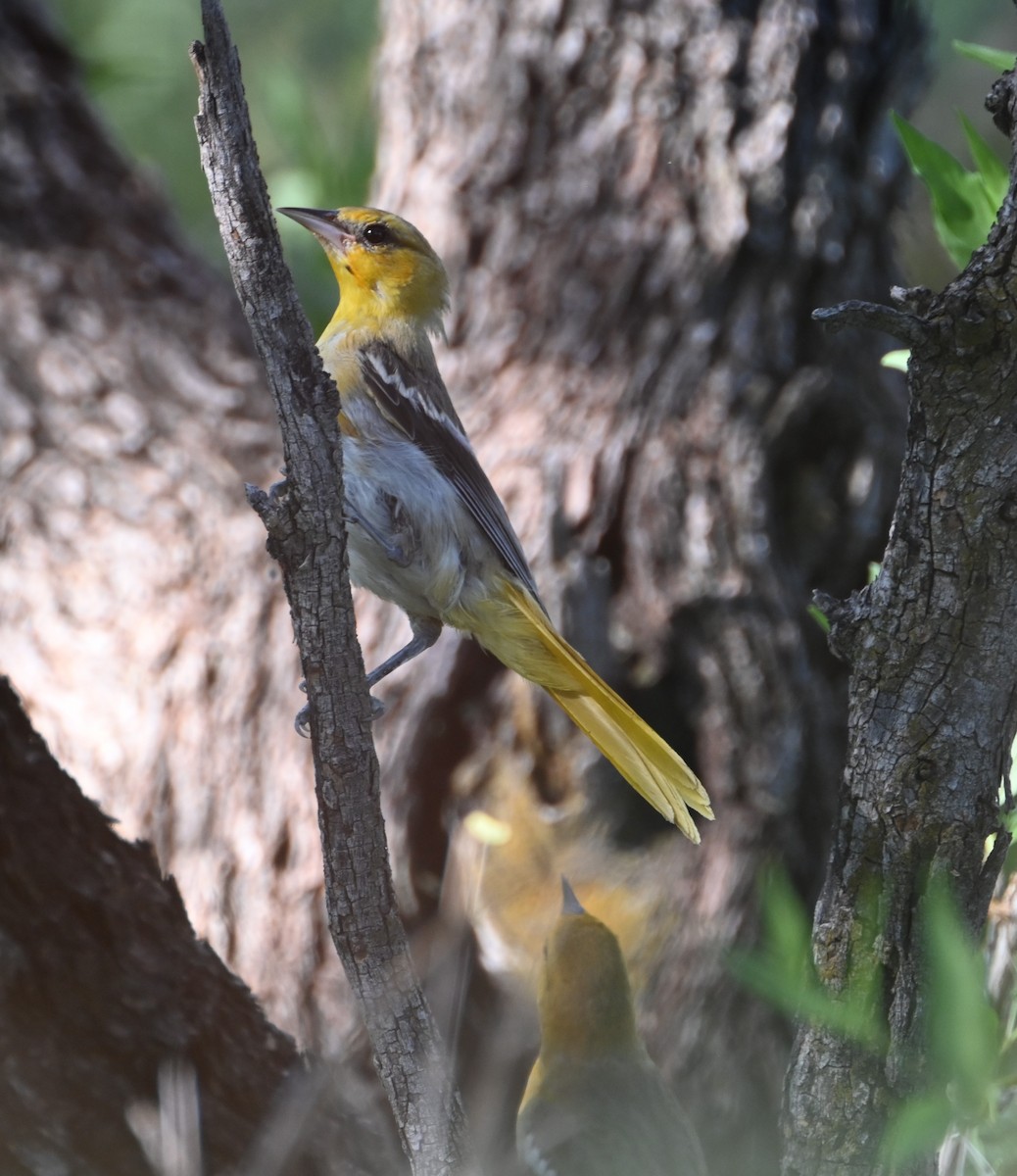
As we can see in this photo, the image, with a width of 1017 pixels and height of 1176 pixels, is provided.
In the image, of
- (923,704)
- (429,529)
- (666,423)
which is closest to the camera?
(923,704)

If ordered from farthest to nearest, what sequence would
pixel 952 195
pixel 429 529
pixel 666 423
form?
pixel 666 423 → pixel 429 529 → pixel 952 195

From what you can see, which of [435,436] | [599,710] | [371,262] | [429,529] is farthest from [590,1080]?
[371,262]

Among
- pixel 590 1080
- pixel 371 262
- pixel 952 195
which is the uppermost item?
A: pixel 371 262

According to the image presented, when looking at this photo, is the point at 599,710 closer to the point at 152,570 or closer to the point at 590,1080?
the point at 590,1080

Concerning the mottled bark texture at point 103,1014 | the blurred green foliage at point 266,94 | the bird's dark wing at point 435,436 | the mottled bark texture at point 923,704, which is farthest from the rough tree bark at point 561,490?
the mottled bark texture at point 923,704

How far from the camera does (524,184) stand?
4.35 meters

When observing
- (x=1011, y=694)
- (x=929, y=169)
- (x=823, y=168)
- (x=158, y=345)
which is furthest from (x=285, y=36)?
(x=1011, y=694)

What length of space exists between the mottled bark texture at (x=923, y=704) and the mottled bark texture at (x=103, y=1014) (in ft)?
3.54

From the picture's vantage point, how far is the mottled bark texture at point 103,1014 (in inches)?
92.2

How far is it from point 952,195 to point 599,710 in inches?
47.1

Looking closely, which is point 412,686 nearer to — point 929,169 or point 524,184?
point 524,184

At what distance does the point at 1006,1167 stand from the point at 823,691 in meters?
2.63

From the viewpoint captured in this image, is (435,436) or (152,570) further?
(152,570)

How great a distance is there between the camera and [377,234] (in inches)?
125
